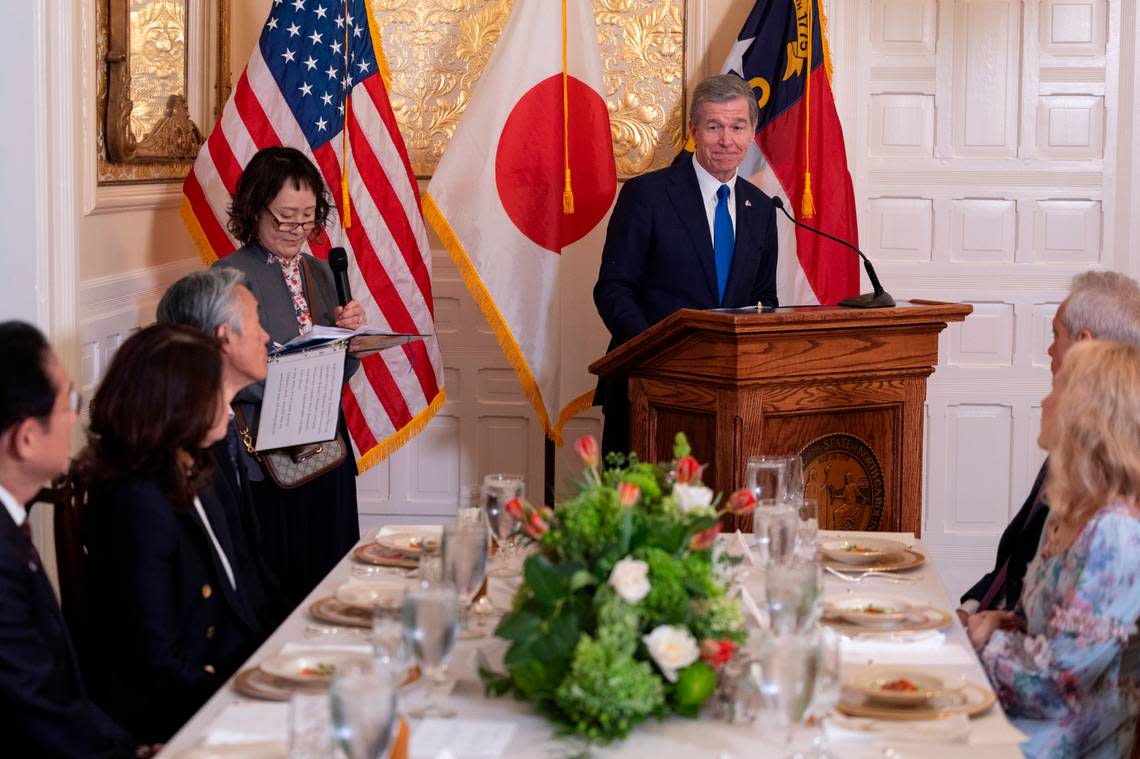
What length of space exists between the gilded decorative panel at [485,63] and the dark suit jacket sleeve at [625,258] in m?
1.16

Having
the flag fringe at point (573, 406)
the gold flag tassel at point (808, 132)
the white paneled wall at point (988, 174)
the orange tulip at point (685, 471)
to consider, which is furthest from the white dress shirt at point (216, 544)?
the white paneled wall at point (988, 174)

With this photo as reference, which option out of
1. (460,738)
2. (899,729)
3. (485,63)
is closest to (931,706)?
(899,729)

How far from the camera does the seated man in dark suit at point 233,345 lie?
298cm

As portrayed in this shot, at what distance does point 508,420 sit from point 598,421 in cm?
36

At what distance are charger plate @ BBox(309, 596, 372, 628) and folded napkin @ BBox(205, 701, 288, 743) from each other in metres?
0.41

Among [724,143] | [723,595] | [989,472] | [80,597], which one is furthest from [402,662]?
[989,472]

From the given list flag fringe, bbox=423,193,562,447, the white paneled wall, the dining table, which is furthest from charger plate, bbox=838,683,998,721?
the white paneled wall

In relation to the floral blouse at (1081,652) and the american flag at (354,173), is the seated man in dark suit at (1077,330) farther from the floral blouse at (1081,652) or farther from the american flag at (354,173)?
the american flag at (354,173)

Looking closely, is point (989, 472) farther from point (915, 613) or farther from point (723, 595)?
point (723, 595)

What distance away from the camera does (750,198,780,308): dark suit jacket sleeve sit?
4469mm

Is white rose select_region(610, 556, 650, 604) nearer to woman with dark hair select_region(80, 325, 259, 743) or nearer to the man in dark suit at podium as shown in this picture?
woman with dark hair select_region(80, 325, 259, 743)

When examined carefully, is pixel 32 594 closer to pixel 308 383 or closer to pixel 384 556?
pixel 384 556

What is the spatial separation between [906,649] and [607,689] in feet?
2.32

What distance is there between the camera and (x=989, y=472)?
579cm
